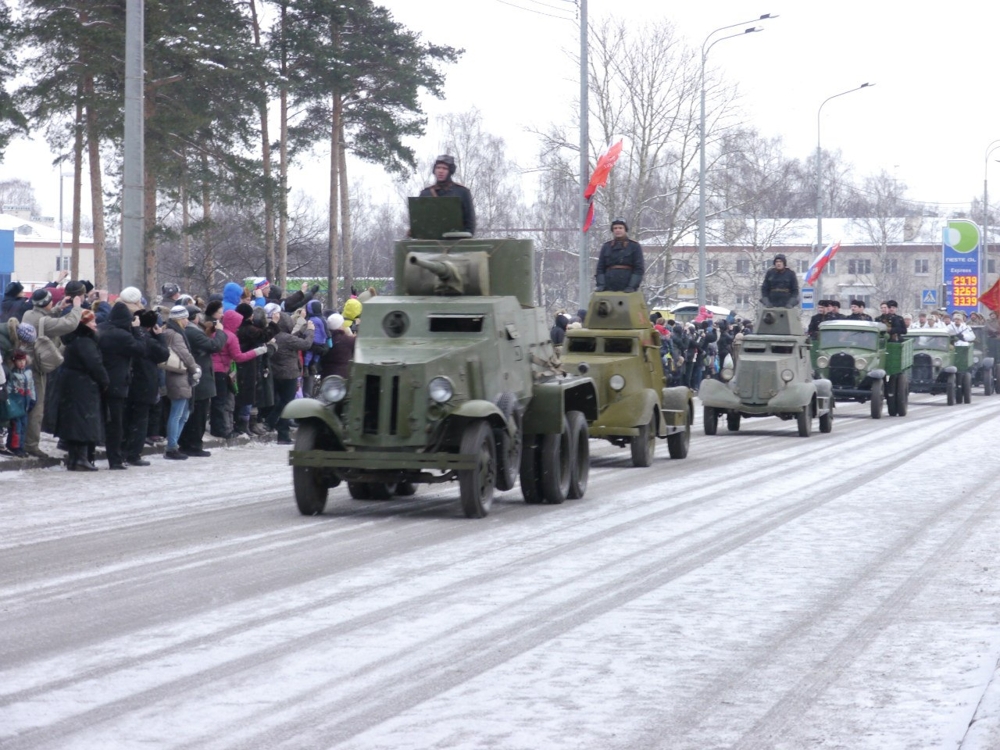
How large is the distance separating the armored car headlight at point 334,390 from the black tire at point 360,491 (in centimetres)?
179

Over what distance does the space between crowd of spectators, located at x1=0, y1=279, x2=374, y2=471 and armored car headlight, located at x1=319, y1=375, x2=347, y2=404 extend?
13.2ft

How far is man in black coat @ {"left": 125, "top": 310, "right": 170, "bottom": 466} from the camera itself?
1755cm

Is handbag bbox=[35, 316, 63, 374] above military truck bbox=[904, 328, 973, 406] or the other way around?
above

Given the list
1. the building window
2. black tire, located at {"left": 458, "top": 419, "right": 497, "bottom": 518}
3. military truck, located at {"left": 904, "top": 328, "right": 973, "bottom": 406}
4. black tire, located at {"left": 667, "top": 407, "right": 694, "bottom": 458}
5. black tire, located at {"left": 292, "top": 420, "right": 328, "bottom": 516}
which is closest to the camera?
black tire, located at {"left": 458, "top": 419, "right": 497, "bottom": 518}

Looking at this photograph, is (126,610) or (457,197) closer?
(126,610)

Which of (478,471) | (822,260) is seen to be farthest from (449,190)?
(822,260)

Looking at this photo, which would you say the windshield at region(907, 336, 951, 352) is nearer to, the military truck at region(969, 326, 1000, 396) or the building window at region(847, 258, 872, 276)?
the military truck at region(969, 326, 1000, 396)

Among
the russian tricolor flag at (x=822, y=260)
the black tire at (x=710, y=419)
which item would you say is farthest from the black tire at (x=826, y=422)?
the russian tricolor flag at (x=822, y=260)

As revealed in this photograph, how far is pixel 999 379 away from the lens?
46000 mm

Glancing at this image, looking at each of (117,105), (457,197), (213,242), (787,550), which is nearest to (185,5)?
(117,105)

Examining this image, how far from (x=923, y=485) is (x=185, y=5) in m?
23.3

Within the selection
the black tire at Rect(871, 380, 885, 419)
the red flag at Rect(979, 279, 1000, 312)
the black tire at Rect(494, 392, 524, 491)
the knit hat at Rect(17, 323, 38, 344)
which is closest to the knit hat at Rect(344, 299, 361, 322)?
the knit hat at Rect(17, 323, 38, 344)

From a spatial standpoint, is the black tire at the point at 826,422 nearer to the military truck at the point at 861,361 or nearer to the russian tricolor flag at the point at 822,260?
the military truck at the point at 861,361

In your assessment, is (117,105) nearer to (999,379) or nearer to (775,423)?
(775,423)
